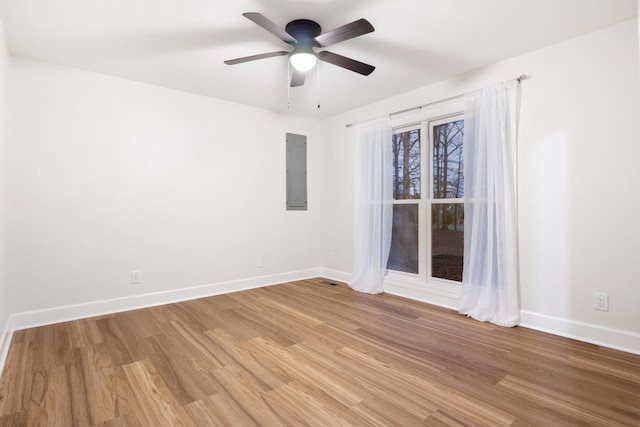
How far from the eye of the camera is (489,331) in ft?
8.50

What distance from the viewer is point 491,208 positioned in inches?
110

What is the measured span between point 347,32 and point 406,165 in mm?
2057

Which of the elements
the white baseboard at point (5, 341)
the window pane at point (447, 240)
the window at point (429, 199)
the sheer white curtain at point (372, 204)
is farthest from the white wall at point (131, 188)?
the window pane at point (447, 240)


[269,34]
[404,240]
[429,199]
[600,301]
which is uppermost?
[269,34]

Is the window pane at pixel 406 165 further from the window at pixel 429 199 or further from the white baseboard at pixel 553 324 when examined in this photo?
the white baseboard at pixel 553 324

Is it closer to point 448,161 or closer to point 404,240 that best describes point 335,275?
point 404,240

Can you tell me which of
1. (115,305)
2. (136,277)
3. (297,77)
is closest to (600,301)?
(297,77)

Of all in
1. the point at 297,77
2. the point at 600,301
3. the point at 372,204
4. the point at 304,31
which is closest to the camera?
the point at 304,31

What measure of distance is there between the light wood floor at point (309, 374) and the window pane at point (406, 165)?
1495 millimetres

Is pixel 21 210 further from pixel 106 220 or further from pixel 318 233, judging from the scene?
pixel 318 233

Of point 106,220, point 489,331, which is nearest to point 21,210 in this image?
point 106,220

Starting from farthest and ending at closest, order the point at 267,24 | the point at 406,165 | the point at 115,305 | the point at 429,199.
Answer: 1. the point at 406,165
2. the point at 429,199
3. the point at 115,305
4. the point at 267,24

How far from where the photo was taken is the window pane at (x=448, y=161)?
10.8 ft

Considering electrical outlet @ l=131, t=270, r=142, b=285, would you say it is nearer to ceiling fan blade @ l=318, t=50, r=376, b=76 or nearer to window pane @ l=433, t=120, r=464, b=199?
ceiling fan blade @ l=318, t=50, r=376, b=76
